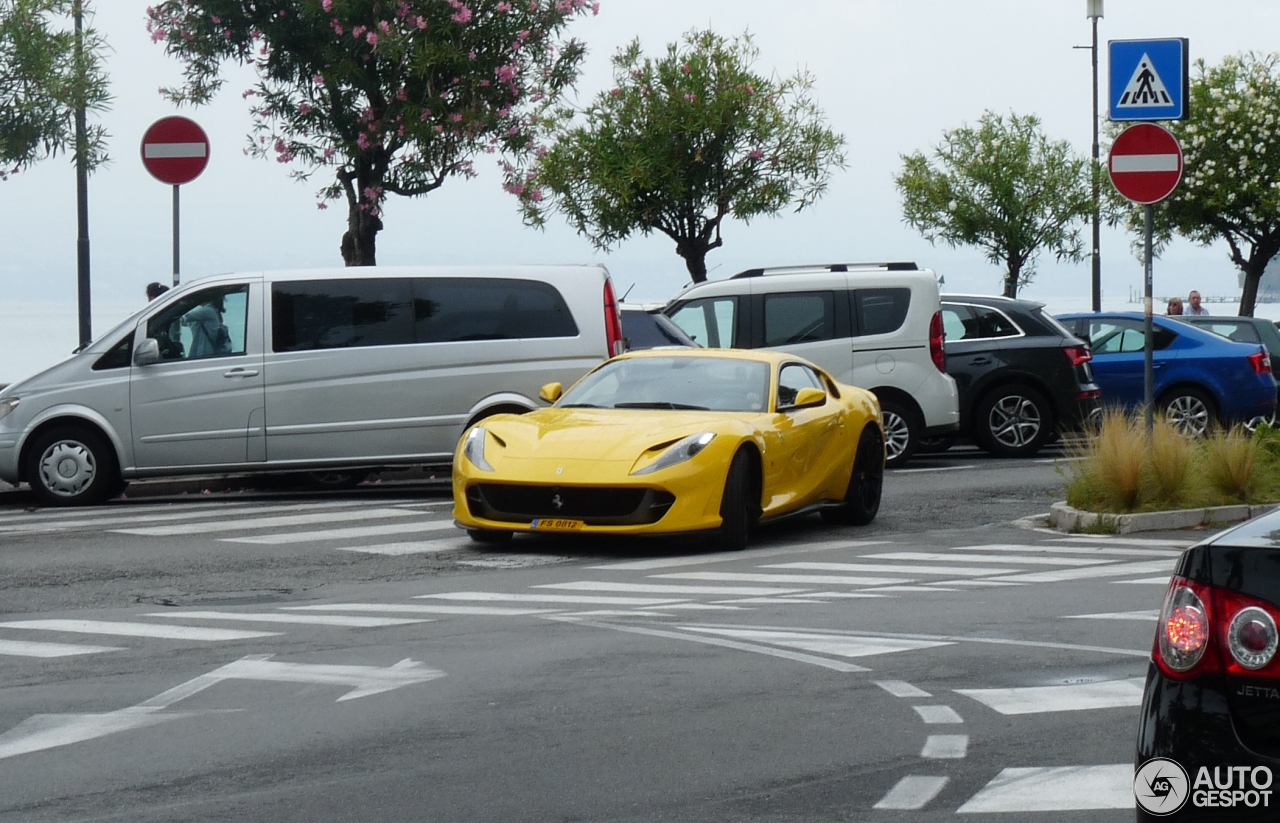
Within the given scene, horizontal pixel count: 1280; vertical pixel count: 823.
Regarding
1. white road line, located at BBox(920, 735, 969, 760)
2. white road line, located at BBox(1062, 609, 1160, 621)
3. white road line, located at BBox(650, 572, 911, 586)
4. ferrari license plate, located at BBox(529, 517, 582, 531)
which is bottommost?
white road line, located at BBox(650, 572, 911, 586)

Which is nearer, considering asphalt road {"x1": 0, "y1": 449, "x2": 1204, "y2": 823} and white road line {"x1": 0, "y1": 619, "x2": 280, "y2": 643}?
asphalt road {"x1": 0, "y1": 449, "x2": 1204, "y2": 823}

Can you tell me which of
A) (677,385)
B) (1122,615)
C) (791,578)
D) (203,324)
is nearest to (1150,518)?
(677,385)

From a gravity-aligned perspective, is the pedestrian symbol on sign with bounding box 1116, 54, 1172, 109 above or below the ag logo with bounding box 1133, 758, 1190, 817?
above

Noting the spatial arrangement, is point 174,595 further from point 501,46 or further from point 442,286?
point 501,46

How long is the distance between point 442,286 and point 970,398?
6.70m

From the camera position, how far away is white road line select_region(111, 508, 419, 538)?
14016mm

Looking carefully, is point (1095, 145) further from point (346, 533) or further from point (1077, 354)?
point (346, 533)

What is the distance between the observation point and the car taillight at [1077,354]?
20.4 meters

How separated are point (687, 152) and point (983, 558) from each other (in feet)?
84.0

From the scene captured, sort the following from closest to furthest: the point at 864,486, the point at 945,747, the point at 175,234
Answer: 1. the point at 945,747
2. the point at 864,486
3. the point at 175,234

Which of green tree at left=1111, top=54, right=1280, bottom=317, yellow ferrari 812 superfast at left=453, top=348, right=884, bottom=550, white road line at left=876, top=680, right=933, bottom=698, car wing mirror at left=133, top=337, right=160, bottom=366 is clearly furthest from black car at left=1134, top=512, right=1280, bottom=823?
green tree at left=1111, top=54, right=1280, bottom=317

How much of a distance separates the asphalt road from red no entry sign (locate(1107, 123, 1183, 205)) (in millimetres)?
3311

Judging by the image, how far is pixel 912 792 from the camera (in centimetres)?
556

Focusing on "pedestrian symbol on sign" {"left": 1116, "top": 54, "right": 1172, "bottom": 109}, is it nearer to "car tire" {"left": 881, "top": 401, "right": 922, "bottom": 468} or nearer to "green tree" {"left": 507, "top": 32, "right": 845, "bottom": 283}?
"car tire" {"left": 881, "top": 401, "right": 922, "bottom": 468}
